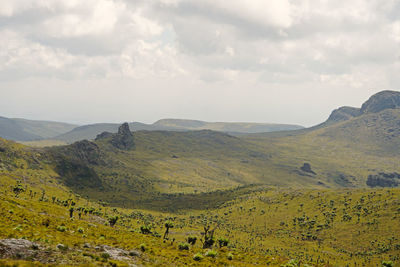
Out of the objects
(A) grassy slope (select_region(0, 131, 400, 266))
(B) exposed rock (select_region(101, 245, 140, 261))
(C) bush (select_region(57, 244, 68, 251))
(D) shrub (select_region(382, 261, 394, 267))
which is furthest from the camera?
(D) shrub (select_region(382, 261, 394, 267))

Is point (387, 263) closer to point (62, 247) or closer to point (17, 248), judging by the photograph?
point (62, 247)

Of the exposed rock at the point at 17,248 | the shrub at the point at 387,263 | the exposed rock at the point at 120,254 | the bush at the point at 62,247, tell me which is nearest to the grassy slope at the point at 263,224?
the bush at the point at 62,247

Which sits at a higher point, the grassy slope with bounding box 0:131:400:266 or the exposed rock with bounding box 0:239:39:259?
the exposed rock with bounding box 0:239:39:259

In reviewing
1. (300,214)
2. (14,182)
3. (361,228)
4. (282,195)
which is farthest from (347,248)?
(14,182)

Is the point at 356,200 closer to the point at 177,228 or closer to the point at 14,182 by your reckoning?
the point at 177,228

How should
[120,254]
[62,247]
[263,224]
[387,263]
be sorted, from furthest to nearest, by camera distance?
[263,224], [387,263], [120,254], [62,247]

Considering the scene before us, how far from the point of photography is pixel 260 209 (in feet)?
595

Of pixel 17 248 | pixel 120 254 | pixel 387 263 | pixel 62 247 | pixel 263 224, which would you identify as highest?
pixel 17 248

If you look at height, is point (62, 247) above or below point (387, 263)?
above

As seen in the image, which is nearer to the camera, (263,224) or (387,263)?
(387,263)

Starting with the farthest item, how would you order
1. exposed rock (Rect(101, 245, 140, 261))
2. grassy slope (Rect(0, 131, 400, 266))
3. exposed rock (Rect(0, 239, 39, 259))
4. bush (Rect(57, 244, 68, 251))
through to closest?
grassy slope (Rect(0, 131, 400, 266))
exposed rock (Rect(101, 245, 140, 261))
bush (Rect(57, 244, 68, 251))
exposed rock (Rect(0, 239, 39, 259))

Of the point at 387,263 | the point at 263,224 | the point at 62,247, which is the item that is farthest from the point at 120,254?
the point at 263,224

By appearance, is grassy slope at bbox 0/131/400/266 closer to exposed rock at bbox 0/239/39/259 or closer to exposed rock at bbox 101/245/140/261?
exposed rock at bbox 101/245/140/261

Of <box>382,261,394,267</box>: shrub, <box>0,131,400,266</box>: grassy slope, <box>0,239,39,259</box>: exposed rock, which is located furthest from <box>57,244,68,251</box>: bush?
<box>382,261,394,267</box>: shrub
